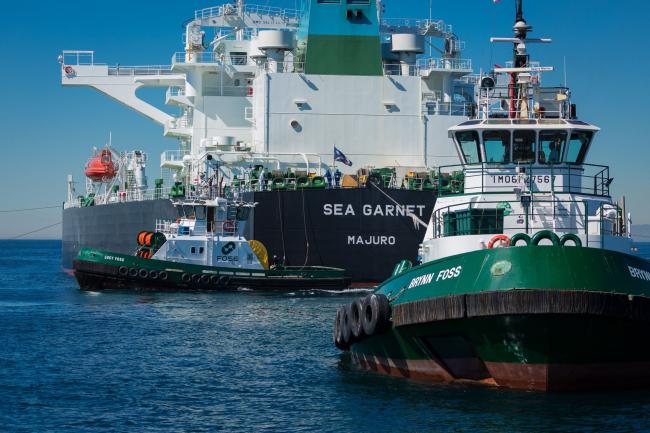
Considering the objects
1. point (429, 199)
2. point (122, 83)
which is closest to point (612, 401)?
point (429, 199)

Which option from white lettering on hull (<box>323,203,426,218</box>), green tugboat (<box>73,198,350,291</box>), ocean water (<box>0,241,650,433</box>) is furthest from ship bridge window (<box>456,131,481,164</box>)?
white lettering on hull (<box>323,203,426,218</box>)

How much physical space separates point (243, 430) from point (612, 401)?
5553mm

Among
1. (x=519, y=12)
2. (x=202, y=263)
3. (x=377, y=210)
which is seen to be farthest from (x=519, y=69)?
(x=202, y=263)

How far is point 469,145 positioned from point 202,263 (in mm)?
21215

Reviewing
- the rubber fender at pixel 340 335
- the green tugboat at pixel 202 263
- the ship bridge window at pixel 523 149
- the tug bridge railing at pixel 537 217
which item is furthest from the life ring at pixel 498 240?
the green tugboat at pixel 202 263

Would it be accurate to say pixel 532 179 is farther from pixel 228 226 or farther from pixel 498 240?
pixel 228 226

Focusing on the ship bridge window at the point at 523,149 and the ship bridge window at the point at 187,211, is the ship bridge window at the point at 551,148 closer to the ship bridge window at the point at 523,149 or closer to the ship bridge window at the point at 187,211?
the ship bridge window at the point at 523,149

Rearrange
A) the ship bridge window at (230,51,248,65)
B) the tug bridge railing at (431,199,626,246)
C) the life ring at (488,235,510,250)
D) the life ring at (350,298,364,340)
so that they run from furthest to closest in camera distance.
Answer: the ship bridge window at (230,51,248,65), the life ring at (350,298,364,340), the tug bridge railing at (431,199,626,246), the life ring at (488,235,510,250)

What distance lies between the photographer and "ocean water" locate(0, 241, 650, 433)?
1545 centimetres

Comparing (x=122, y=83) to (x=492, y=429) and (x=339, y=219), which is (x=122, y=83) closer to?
(x=339, y=219)

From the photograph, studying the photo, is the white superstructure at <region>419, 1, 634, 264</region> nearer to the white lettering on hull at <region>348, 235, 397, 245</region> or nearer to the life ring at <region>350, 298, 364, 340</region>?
the life ring at <region>350, 298, 364, 340</region>

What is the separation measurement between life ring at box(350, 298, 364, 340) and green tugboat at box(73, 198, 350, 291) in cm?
1868

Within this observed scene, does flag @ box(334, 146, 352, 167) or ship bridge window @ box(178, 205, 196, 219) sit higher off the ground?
flag @ box(334, 146, 352, 167)

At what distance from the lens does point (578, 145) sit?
19297 mm
